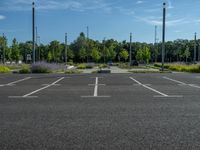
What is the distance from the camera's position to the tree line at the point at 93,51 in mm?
94750

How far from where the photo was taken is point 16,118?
7941 millimetres

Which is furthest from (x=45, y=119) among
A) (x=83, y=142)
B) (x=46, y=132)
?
(x=83, y=142)

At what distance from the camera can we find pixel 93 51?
9019cm

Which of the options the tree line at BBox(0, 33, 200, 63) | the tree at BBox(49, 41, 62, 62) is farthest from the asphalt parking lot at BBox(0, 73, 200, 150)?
the tree at BBox(49, 41, 62, 62)

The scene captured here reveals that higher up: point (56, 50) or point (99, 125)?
point (56, 50)

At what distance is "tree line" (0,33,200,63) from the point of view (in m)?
94.8

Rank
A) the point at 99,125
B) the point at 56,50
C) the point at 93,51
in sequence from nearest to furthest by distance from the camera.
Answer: the point at 99,125 < the point at 93,51 < the point at 56,50

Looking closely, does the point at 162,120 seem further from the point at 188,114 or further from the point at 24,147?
the point at 24,147

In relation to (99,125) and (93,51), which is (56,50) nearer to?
(93,51)

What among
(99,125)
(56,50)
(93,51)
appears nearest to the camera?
(99,125)

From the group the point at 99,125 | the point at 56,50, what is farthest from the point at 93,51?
the point at 99,125

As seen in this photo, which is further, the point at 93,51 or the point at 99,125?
the point at 93,51

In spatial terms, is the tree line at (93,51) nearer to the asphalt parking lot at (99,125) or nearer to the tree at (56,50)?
the tree at (56,50)

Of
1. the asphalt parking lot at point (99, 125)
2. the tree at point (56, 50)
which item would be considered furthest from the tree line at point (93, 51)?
the asphalt parking lot at point (99, 125)
